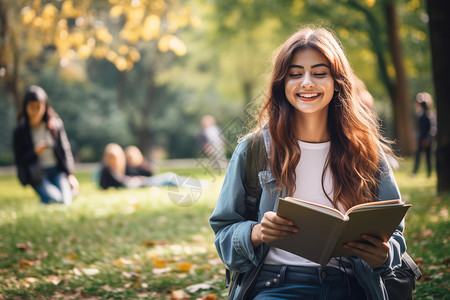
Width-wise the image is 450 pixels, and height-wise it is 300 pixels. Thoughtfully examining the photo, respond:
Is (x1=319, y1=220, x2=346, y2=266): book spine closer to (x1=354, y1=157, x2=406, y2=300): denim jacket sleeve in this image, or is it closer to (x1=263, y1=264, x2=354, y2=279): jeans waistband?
(x1=263, y1=264, x2=354, y2=279): jeans waistband

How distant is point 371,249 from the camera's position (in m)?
2.31

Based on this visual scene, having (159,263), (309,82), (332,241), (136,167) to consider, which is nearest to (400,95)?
(136,167)

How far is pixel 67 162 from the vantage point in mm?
9711

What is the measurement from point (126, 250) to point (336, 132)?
13.1ft

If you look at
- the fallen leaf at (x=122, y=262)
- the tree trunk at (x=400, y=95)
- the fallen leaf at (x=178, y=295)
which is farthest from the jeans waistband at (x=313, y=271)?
the tree trunk at (x=400, y=95)

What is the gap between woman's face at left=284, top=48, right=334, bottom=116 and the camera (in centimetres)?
262

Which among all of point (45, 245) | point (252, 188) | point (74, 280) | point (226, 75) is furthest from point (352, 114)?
point (226, 75)

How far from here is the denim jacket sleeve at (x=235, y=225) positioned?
245cm

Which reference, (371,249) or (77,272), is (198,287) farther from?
(371,249)

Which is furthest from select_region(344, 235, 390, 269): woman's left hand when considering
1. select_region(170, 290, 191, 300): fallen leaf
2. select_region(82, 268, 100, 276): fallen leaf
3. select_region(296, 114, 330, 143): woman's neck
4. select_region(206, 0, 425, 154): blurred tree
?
select_region(206, 0, 425, 154): blurred tree

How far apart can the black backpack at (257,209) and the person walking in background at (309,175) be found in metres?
0.02

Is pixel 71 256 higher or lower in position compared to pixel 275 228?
lower

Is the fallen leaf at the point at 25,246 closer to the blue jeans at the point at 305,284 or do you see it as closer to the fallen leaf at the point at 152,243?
the fallen leaf at the point at 152,243

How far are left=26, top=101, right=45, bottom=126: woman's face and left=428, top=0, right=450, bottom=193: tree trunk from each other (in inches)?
279
